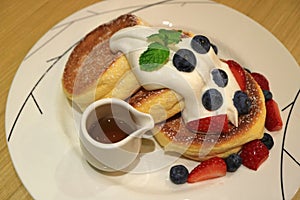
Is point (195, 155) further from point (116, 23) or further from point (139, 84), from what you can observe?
point (116, 23)

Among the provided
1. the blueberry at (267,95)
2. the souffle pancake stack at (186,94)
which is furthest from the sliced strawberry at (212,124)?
the blueberry at (267,95)

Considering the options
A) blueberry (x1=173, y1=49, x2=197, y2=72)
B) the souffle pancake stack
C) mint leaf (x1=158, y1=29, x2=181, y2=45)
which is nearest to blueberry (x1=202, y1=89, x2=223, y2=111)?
the souffle pancake stack

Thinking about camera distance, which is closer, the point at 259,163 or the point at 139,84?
the point at 259,163

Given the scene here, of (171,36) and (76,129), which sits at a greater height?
(171,36)

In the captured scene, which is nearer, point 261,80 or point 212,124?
point 212,124

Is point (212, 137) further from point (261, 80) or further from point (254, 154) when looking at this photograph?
point (261, 80)

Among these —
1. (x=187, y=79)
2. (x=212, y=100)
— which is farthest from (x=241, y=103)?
(x=187, y=79)

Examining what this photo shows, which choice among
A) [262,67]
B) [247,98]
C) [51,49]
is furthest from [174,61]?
[51,49]
